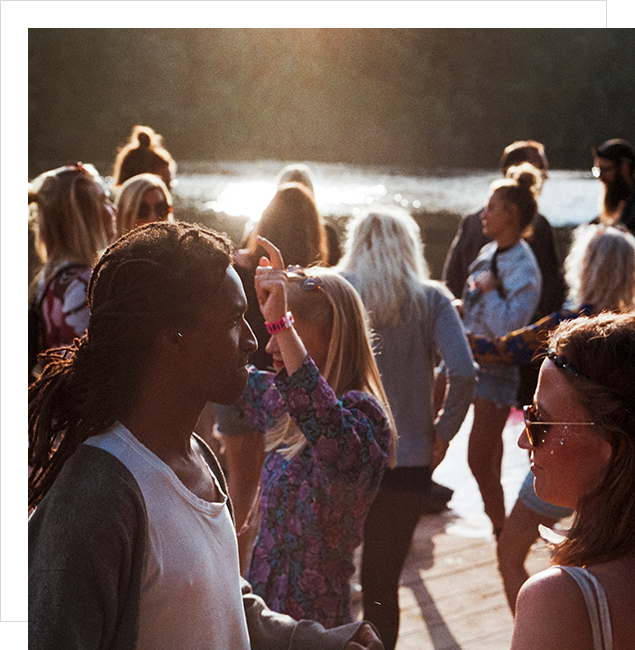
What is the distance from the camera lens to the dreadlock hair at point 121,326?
128 centimetres

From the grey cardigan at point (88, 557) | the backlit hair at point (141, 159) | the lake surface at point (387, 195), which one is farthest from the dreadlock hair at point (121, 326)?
the lake surface at point (387, 195)

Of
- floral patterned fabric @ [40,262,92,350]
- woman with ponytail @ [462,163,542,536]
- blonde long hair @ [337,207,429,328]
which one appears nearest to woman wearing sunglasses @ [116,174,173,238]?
floral patterned fabric @ [40,262,92,350]

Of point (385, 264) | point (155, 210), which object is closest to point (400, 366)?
point (385, 264)

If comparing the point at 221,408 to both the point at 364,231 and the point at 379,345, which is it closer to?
the point at 379,345

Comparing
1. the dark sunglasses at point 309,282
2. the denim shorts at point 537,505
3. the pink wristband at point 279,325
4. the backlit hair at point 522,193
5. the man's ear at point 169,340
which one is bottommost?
the denim shorts at point 537,505

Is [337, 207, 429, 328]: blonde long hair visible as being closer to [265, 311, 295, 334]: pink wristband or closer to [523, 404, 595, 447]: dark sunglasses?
[265, 311, 295, 334]: pink wristband

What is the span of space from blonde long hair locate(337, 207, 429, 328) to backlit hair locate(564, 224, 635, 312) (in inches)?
32.1

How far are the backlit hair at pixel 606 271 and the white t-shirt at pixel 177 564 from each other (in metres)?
2.80

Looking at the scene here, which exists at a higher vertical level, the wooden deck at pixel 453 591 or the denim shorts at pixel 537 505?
the denim shorts at pixel 537 505

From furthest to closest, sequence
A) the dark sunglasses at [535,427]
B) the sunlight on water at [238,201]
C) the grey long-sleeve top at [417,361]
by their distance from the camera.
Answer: the sunlight on water at [238,201], the grey long-sleeve top at [417,361], the dark sunglasses at [535,427]

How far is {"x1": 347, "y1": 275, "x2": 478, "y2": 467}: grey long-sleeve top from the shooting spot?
327cm

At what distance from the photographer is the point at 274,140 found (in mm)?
50938

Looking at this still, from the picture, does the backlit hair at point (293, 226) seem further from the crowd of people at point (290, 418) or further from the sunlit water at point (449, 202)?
the sunlit water at point (449, 202)

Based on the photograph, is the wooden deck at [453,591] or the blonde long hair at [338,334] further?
the wooden deck at [453,591]
